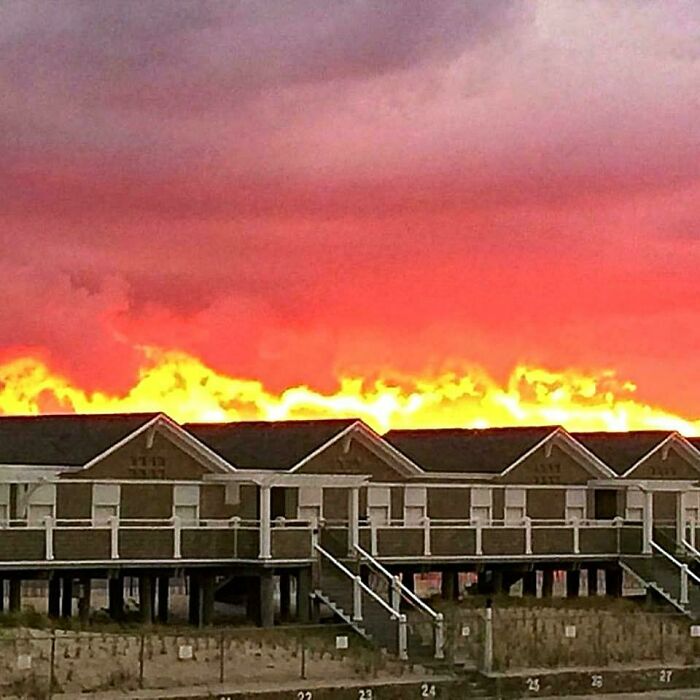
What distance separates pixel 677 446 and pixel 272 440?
674 inches

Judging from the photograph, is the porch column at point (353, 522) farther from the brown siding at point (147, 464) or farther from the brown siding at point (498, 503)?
the brown siding at point (498, 503)

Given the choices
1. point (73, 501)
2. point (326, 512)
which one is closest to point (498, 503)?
point (326, 512)

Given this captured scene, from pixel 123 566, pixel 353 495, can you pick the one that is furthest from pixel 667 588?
pixel 123 566

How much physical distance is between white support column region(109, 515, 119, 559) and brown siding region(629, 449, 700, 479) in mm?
23335

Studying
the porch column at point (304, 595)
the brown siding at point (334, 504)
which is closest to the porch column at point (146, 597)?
the porch column at point (304, 595)

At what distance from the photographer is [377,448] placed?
64.2m

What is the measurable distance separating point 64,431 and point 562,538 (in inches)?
654

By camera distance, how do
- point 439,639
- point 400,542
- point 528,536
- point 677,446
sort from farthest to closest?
1. point 677,446
2. point 528,536
3. point 400,542
4. point 439,639

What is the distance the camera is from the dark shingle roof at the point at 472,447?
68812 mm

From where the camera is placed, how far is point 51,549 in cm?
5291

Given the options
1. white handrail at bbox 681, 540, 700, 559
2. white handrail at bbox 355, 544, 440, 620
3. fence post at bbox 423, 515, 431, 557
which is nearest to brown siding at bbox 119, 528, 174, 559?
white handrail at bbox 355, 544, 440, 620

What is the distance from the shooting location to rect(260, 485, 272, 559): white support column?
55.9 meters

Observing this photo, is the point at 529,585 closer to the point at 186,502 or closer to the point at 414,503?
the point at 414,503

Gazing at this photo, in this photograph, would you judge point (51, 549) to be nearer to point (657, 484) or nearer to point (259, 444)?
point (259, 444)
